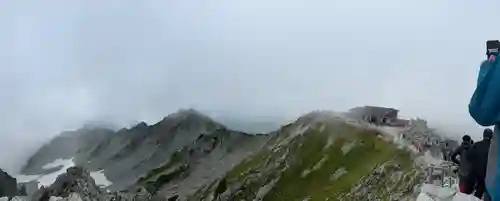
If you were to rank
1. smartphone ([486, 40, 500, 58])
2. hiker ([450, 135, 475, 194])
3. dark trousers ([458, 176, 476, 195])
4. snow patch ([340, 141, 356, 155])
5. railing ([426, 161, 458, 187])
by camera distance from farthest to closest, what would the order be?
snow patch ([340, 141, 356, 155]), railing ([426, 161, 458, 187]), dark trousers ([458, 176, 476, 195]), hiker ([450, 135, 475, 194]), smartphone ([486, 40, 500, 58])

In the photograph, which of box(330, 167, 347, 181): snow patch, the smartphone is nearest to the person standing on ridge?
the smartphone

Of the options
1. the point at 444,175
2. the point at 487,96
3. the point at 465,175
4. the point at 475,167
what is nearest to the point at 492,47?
the point at 487,96

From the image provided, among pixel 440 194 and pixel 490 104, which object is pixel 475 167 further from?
pixel 440 194

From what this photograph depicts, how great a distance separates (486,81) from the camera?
20.9 ft

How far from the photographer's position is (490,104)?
632cm

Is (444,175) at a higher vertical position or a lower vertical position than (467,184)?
lower

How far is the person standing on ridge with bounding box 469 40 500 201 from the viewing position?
6254mm

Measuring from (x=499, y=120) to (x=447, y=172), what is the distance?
26.4 metres

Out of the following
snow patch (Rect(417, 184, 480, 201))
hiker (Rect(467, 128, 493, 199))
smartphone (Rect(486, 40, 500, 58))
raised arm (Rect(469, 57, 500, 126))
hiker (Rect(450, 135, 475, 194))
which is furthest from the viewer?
snow patch (Rect(417, 184, 480, 201))

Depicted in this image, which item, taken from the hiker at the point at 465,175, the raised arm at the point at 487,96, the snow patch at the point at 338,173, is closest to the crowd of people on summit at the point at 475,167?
the hiker at the point at 465,175

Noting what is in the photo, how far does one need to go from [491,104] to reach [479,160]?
630 cm

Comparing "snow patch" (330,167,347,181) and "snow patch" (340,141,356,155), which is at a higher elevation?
"snow patch" (340,141,356,155)

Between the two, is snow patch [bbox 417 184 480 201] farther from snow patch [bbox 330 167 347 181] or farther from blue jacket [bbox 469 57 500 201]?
snow patch [bbox 330 167 347 181]

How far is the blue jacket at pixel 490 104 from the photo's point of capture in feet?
20.5
